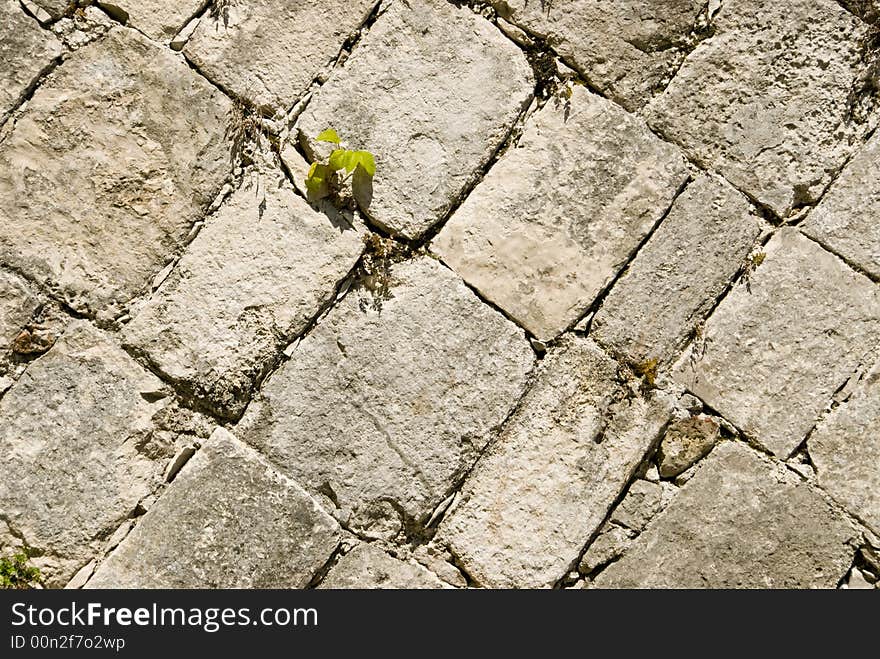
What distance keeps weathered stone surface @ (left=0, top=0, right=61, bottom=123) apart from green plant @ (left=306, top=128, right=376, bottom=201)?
0.88 m

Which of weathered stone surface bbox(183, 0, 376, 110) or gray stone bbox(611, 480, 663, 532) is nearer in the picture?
weathered stone surface bbox(183, 0, 376, 110)

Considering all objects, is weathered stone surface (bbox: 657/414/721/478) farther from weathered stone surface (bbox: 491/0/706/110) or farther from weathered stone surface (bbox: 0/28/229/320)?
weathered stone surface (bbox: 0/28/229/320)

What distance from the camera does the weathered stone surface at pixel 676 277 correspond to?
2553 mm

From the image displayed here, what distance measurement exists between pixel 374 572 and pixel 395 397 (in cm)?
58

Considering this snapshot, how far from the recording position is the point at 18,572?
2.29 meters

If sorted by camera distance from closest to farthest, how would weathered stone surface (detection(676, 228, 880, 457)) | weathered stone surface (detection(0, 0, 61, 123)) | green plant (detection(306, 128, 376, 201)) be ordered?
weathered stone surface (detection(0, 0, 61, 123))
green plant (detection(306, 128, 376, 201))
weathered stone surface (detection(676, 228, 880, 457))

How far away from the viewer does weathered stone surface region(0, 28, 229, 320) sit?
231cm

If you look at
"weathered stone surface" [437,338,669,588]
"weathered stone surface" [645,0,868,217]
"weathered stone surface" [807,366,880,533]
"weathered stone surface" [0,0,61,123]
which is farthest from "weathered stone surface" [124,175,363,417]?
"weathered stone surface" [807,366,880,533]

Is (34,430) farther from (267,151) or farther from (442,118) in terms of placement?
(442,118)

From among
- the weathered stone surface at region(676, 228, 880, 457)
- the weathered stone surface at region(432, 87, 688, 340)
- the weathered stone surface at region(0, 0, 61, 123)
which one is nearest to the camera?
the weathered stone surface at region(0, 0, 61, 123)

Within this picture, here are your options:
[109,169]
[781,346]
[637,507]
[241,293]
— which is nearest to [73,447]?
[241,293]

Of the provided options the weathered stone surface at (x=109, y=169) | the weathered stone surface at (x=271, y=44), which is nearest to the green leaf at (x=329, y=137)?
the weathered stone surface at (x=271, y=44)

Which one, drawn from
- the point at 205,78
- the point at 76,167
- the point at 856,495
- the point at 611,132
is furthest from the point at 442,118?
the point at 856,495

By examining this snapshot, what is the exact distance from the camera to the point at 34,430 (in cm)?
231
